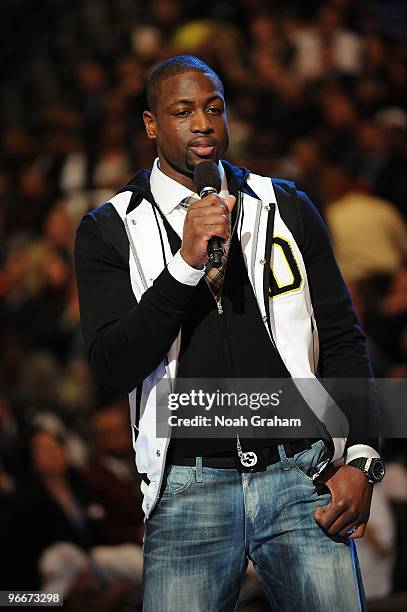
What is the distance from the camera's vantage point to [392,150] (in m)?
6.99

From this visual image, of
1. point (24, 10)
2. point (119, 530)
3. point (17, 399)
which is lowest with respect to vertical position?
point (119, 530)

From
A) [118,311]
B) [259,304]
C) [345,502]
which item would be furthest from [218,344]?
[345,502]

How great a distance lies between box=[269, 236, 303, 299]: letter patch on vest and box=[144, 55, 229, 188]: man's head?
0.85 feet

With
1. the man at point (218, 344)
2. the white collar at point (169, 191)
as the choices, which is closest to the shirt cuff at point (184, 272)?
the man at point (218, 344)

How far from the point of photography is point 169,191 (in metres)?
2.49

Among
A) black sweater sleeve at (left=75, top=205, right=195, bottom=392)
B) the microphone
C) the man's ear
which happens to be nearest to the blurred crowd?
black sweater sleeve at (left=75, top=205, right=195, bottom=392)

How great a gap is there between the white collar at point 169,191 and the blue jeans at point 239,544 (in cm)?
63

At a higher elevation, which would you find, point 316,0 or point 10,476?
point 316,0

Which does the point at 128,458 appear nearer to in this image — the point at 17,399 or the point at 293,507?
the point at 17,399

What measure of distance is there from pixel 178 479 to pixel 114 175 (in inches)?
222

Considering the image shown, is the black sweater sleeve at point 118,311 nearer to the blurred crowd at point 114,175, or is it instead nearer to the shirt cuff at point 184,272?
the shirt cuff at point 184,272

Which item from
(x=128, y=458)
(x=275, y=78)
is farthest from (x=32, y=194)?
(x=128, y=458)

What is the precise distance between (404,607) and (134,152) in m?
4.42

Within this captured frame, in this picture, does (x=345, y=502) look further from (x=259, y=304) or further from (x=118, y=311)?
(x=118, y=311)
